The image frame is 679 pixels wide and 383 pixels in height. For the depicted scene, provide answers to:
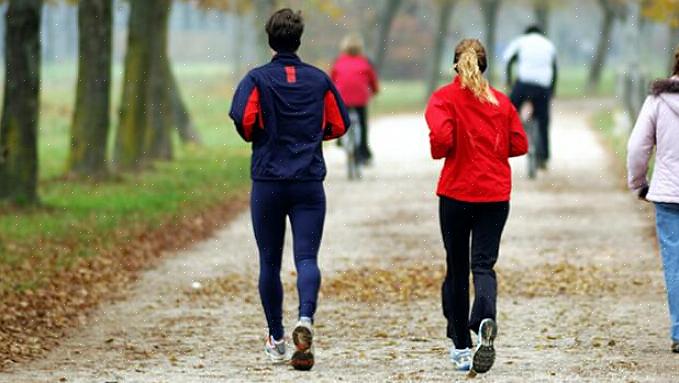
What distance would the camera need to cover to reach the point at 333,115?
952 centimetres

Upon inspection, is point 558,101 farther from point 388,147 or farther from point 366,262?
point 366,262

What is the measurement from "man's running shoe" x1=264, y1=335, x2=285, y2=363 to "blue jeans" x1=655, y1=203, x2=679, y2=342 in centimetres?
218

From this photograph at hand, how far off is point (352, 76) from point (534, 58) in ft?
8.42

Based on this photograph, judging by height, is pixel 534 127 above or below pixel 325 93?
below

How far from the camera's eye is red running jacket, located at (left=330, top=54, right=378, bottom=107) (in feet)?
77.7

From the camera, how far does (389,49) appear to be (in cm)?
9175

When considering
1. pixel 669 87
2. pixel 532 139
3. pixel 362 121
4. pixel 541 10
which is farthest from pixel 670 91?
pixel 541 10

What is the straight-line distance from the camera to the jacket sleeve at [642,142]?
32.0 ft

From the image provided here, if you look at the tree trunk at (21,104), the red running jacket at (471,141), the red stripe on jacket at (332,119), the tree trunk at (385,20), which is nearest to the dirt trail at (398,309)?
the red running jacket at (471,141)

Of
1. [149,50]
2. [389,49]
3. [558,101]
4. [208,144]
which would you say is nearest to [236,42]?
[389,49]

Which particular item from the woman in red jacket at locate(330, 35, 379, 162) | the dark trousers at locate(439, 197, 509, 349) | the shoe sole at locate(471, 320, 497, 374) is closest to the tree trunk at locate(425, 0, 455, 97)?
the woman in red jacket at locate(330, 35, 379, 162)

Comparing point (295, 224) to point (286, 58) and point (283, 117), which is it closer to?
point (283, 117)

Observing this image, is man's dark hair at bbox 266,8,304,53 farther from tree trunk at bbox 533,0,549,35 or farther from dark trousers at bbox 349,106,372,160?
tree trunk at bbox 533,0,549,35

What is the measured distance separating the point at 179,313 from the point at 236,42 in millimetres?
74785
